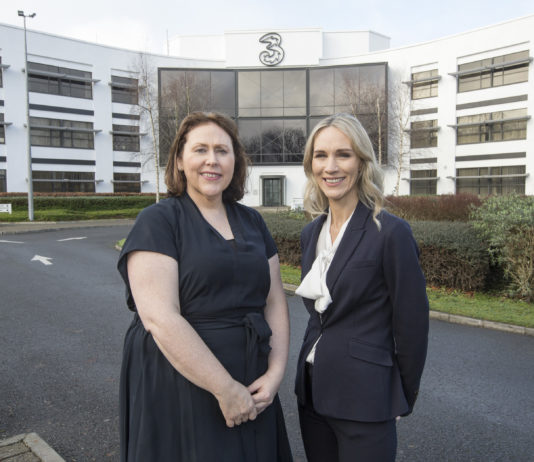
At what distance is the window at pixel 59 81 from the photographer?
40469mm

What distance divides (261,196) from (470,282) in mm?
37096

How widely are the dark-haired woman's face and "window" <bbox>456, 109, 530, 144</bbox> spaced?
42349mm

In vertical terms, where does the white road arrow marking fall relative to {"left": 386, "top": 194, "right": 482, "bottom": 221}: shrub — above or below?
below

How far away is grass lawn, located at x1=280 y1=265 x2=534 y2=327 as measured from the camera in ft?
21.8

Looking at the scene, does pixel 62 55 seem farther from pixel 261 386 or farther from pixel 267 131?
pixel 261 386

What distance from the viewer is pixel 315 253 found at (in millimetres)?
2219

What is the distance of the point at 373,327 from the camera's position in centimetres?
193

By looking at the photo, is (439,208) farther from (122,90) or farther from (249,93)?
(122,90)

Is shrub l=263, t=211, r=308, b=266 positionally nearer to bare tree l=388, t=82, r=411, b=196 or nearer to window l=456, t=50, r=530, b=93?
bare tree l=388, t=82, r=411, b=196

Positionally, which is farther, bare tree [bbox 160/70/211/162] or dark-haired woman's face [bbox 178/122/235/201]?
bare tree [bbox 160/70/211/162]

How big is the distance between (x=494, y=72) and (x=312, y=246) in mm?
43976

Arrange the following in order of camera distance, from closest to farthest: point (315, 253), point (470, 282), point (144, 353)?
point (144, 353) → point (315, 253) → point (470, 282)

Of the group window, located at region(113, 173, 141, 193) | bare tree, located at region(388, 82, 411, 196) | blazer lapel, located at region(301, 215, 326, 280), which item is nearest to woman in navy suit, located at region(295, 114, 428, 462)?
blazer lapel, located at region(301, 215, 326, 280)

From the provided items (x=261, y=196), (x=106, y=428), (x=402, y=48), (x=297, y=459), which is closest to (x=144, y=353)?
(x=297, y=459)
